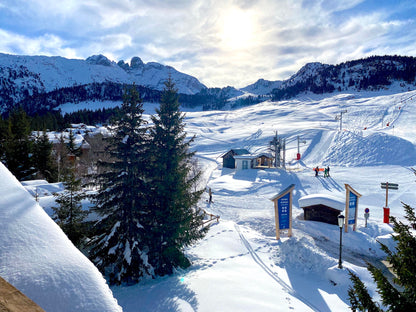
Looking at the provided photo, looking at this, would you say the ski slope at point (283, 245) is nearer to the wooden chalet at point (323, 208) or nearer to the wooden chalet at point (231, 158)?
the wooden chalet at point (323, 208)

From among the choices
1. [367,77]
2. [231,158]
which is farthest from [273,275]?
[367,77]

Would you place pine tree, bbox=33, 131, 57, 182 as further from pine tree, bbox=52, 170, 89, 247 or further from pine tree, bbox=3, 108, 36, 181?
pine tree, bbox=52, 170, 89, 247

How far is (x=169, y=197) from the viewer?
36.5 ft

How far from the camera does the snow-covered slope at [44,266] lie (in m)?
2.40

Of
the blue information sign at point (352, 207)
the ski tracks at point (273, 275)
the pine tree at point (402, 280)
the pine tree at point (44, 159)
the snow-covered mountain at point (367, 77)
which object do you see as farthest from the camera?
the snow-covered mountain at point (367, 77)

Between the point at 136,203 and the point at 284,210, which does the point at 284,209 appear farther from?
the point at 136,203

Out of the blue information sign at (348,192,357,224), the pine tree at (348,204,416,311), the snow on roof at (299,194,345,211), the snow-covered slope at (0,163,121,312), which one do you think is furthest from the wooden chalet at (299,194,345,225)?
the snow-covered slope at (0,163,121,312)

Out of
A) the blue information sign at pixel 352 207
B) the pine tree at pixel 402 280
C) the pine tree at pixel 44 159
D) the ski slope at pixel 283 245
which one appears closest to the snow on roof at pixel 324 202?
the blue information sign at pixel 352 207

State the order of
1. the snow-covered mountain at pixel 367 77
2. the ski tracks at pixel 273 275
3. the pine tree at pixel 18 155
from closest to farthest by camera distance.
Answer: the ski tracks at pixel 273 275 → the pine tree at pixel 18 155 → the snow-covered mountain at pixel 367 77

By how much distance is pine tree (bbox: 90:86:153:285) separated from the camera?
10164 millimetres

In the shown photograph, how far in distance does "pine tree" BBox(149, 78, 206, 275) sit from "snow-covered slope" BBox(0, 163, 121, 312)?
7902mm

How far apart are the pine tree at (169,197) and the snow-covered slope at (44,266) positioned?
790 cm

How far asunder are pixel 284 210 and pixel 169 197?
812cm

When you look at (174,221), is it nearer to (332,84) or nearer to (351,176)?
(351,176)
